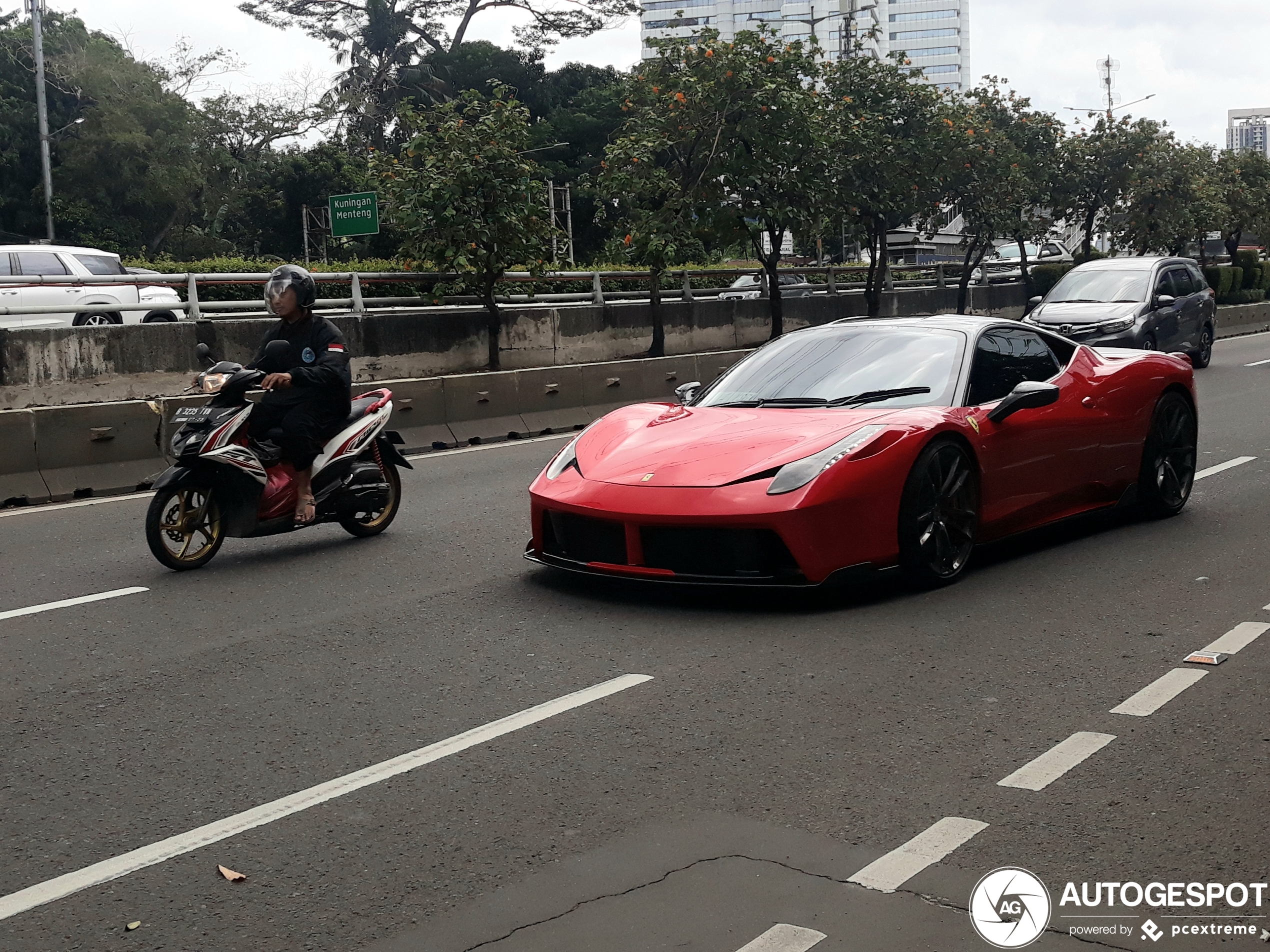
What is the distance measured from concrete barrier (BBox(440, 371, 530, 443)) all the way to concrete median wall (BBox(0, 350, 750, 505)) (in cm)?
1

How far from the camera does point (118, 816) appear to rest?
4305 millimetres

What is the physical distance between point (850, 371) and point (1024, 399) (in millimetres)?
941

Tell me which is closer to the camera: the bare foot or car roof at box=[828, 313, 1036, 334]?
car roof at box=[828, 313, 1036, 334]

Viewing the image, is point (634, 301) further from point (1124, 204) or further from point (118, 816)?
point (1124, 204)

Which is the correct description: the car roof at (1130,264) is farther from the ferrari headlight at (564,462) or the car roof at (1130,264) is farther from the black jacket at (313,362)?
the ferrari headlight at (564,462)

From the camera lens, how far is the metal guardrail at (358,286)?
15.5 metres

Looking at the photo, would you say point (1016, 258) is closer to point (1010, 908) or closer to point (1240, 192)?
point (1240, 192)

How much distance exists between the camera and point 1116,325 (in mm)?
20719

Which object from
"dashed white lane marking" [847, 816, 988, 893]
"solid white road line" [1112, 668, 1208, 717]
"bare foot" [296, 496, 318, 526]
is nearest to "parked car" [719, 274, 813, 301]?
"bare foot" [296, 496, 318, 526]

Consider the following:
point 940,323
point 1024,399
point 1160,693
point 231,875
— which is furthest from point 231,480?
point 1160,693

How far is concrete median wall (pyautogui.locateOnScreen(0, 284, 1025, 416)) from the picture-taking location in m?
14.6

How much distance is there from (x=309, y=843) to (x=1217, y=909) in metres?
2.41

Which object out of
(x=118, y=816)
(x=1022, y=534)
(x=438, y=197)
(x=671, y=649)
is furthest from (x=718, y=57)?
(x=118, y=816)

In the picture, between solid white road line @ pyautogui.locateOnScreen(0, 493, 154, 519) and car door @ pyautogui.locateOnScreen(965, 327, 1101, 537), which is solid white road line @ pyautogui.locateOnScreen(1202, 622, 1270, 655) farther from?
solid white road line @ pyautogui.locateOnScreen(0, 493, 154, 519)
